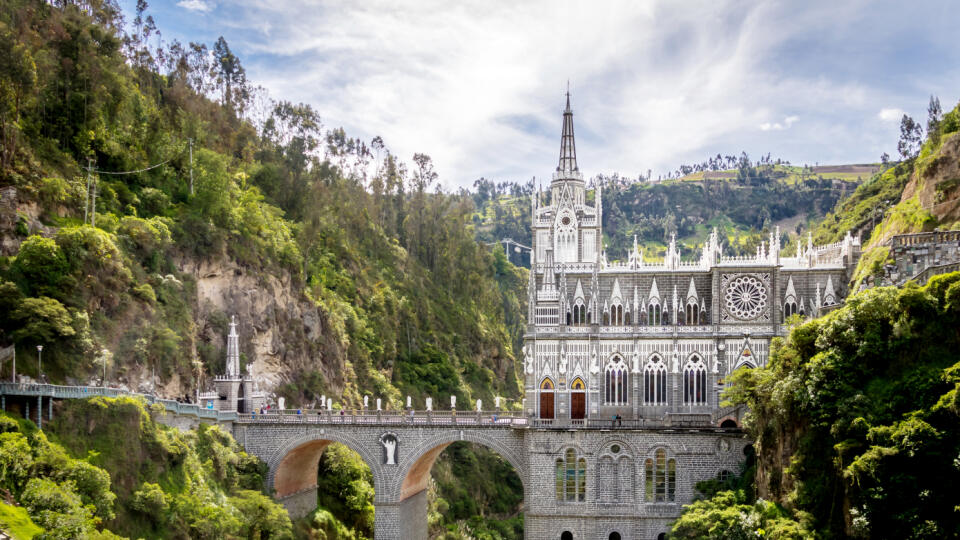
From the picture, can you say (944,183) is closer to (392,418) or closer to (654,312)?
(654,312)

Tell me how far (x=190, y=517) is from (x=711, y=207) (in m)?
153

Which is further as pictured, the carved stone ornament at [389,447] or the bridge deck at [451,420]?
the carved stone ornament at [389,447]

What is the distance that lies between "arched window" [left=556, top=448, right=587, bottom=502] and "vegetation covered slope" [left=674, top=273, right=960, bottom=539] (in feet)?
40.9

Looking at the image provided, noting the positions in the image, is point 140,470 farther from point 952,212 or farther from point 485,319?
point 485,319

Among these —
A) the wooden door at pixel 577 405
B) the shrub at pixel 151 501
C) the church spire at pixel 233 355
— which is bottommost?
the shrub at pixel 151 501

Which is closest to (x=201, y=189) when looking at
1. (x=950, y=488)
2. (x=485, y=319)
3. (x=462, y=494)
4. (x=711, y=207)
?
(x=462, y=494)

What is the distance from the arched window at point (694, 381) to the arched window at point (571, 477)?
8.39 metres

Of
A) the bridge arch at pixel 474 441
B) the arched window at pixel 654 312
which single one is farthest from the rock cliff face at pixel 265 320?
the arched window at pixel 654 312

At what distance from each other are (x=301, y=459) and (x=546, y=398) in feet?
53.5

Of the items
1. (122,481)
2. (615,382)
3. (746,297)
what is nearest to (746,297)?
(746,297)

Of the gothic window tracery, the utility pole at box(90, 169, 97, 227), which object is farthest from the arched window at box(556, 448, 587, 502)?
the utility pole at box(90, 169, 97, 227)

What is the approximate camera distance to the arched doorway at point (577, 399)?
5406cm

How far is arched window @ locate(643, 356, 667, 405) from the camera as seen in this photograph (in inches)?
2117

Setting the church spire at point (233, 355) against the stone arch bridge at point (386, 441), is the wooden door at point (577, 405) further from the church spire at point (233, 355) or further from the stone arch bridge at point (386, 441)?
the church spire at point (233, 355)
